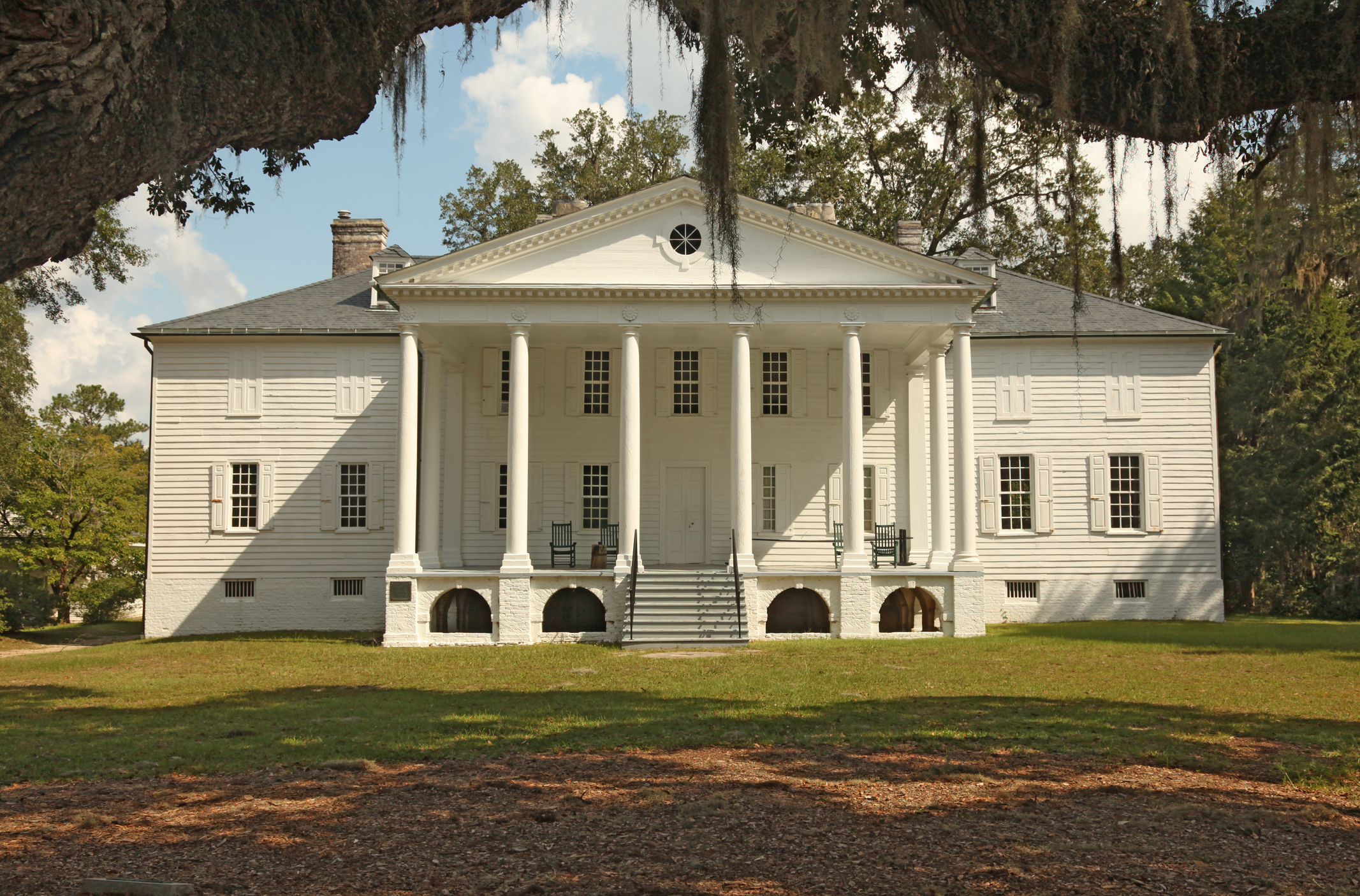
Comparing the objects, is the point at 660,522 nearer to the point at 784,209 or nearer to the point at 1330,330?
the point at 784,209

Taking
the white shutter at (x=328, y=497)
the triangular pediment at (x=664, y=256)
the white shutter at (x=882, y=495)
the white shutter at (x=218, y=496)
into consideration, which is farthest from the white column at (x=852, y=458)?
the white shutter at (x=218, y=496)

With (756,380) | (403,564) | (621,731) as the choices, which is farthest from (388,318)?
(621,731)

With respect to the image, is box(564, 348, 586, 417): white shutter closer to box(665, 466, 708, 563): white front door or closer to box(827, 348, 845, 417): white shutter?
box(665, 466, 708, 563): white front door

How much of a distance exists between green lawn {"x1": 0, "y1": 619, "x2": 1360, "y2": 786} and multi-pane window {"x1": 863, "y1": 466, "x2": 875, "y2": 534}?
5717 millimetres

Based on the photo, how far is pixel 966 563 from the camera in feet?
67.6

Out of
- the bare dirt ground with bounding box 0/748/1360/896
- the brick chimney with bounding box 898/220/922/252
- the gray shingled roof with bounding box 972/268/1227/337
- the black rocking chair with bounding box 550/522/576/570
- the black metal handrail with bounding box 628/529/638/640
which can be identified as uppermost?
the brick chimney with bounding box 898/220/922/252

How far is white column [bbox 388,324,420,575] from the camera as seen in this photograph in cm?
2059

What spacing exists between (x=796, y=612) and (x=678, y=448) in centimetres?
467

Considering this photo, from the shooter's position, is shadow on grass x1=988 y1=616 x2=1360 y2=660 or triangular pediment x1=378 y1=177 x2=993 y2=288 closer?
shadow on grass x1=988 y1=616 x2=1360 y2=660

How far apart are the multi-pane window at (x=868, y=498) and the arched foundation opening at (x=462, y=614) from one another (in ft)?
28.9

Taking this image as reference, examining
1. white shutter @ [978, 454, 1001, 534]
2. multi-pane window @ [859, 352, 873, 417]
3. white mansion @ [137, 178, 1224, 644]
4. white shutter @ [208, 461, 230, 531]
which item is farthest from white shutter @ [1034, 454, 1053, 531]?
white shutter @ [208, 461, 230, 531]

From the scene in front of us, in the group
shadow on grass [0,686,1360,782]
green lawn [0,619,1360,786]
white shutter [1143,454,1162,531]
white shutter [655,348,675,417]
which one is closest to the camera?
shadow on grass [0,686,1360,782]

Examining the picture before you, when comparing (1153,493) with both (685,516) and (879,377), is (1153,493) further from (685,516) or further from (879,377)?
(685,516)

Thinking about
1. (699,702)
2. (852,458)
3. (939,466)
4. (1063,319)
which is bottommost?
(699,702)
